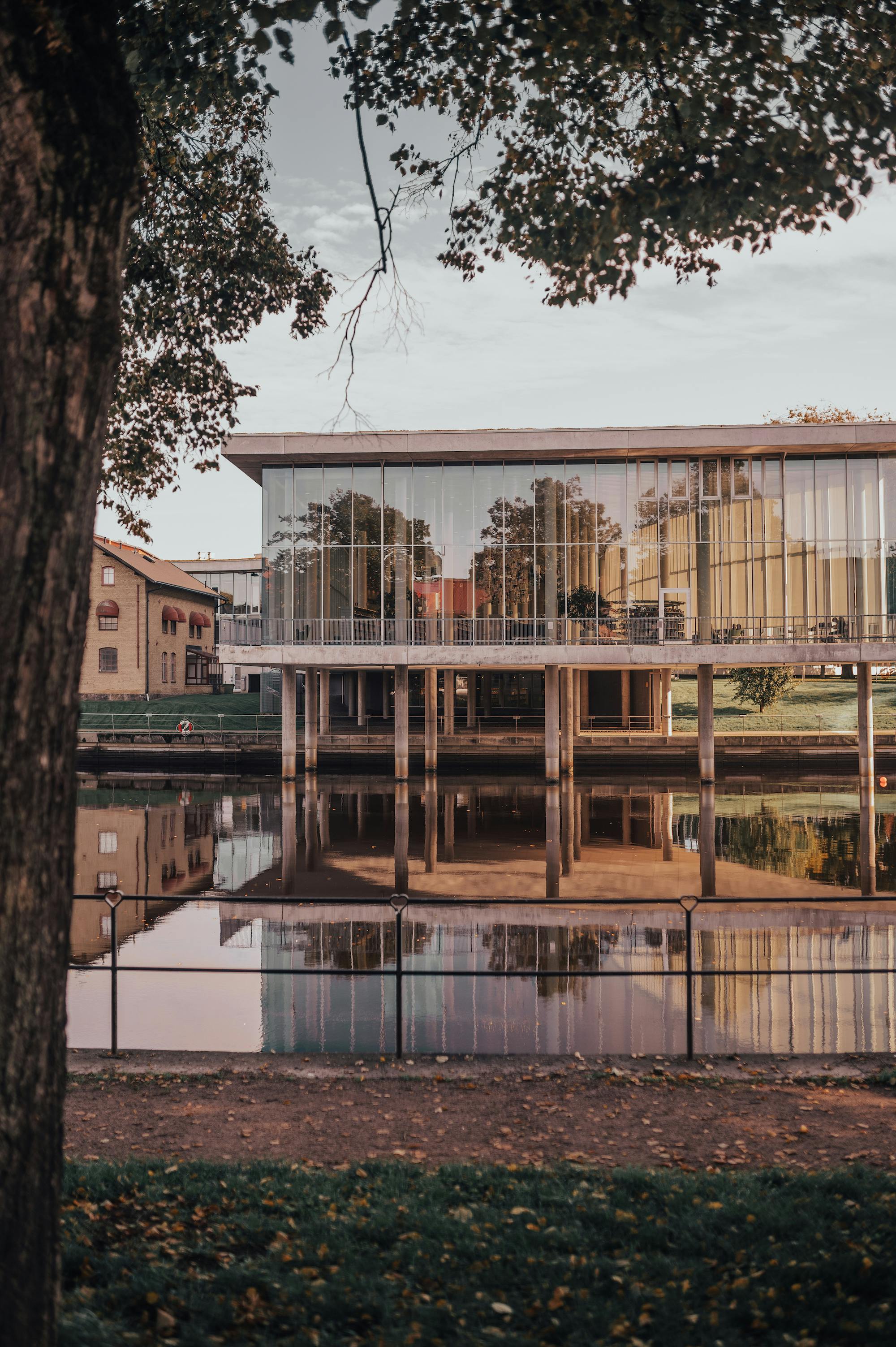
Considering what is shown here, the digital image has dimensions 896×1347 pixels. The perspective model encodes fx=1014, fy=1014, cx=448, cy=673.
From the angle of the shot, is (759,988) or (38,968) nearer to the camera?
(38,968)

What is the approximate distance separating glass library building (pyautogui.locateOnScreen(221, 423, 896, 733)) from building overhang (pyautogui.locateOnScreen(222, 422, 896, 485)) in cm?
8

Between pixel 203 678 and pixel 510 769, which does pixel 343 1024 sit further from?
pixel 203 678

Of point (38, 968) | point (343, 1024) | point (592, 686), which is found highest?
point (592, 686)

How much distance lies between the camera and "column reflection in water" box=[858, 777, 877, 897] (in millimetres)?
15680

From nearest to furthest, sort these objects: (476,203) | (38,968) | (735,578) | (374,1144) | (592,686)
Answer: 1. (38,968)
2. (374,1144)
3. (476,203)
4. (735,578)
5. (592,686)

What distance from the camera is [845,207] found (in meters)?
6.54

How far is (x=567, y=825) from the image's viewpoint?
23.5 m

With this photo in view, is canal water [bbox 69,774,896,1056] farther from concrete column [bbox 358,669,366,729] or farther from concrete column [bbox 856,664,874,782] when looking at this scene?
concrete column [bbox 358,669,366,729]

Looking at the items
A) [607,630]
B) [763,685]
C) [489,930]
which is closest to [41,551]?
[489,930]

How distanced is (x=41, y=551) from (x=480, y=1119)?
A: 4.37 meters

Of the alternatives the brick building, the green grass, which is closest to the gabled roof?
the brick building

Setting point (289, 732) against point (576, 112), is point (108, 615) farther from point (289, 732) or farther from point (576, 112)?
point (576, 112)

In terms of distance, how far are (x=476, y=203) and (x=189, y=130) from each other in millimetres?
2611

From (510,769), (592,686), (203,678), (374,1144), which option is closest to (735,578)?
(510,769)
